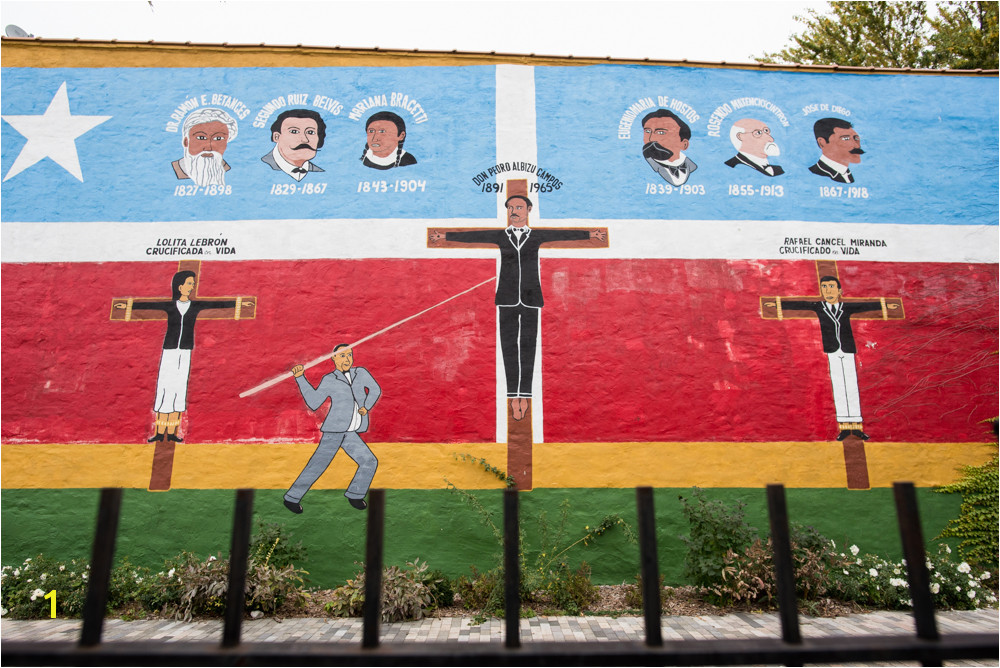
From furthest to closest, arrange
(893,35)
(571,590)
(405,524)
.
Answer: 1. (893,35)
2. (405,524)
3. (571,590)

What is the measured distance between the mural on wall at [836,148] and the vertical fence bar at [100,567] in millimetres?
9039

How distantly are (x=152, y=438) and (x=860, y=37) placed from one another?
17.3 metres

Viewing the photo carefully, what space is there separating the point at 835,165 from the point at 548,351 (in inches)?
196

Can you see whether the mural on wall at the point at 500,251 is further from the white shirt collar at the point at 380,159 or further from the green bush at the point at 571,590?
the green bush at the point at 571,590

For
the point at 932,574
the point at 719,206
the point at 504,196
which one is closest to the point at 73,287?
the point at 504,196

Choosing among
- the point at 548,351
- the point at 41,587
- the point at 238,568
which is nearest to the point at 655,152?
the point at 548,351

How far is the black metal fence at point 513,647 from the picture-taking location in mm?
1854

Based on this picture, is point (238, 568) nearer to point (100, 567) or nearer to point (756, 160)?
point (100, 567)

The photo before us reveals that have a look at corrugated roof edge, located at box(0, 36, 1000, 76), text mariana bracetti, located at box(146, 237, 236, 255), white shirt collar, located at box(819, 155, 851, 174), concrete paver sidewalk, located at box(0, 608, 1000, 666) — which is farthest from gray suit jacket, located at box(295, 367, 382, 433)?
white shirt collar, located at box(819, 155, 851, 174)

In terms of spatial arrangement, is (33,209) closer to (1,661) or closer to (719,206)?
(1,661)

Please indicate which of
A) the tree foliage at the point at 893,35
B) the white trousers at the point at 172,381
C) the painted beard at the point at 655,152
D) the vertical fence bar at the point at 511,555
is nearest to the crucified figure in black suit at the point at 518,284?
the painted beard at the point at 655,152

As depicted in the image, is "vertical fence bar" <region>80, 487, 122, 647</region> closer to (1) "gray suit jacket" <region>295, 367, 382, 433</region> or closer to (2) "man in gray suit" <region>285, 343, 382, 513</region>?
(2) "man in gray suit" <region>285, 343, 382, 513</region>

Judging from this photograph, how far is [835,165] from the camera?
8.32 meters

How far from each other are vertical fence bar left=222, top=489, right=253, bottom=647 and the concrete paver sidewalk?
3.56 m
